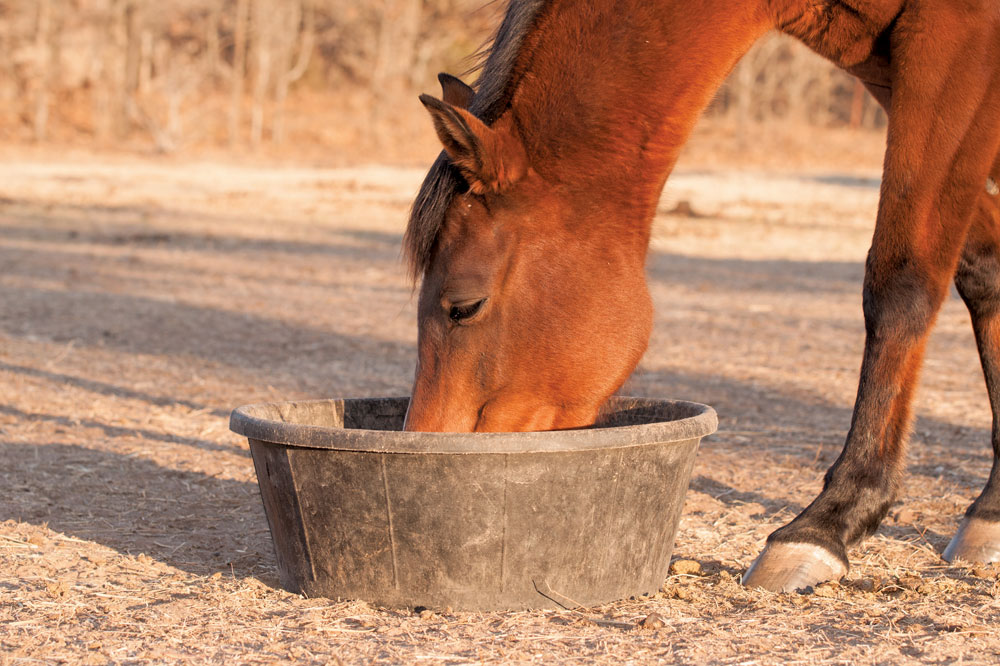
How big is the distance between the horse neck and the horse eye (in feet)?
1.22

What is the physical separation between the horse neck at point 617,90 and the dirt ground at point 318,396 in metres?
0.39

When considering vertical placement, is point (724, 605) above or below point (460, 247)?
below

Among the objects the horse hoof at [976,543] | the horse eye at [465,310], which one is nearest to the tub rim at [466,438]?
the horse eye at [465,310]

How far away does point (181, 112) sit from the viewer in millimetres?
29703

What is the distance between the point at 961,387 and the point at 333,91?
32.6 meters

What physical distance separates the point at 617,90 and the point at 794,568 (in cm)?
132

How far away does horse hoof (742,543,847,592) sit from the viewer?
271 centimetres

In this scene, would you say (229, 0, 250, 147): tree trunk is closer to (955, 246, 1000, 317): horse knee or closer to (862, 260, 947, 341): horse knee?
(955, 246, 1000, 317): horse knee

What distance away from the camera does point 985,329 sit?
132 inches

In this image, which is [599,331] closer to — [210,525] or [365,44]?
[210,525]

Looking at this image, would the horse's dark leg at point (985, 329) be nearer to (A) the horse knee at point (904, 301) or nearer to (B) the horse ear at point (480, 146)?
(A) the horse knee at point (904, 301)

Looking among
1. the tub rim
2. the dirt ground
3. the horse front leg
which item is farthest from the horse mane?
the horse front leg

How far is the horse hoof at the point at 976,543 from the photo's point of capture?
303cm

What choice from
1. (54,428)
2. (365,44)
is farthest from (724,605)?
(365,44)
